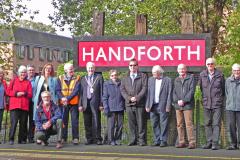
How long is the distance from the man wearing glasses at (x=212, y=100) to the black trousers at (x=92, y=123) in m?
2.61

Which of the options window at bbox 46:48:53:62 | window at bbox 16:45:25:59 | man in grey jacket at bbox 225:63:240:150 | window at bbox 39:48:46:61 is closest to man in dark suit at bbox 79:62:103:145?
man in grey jacket at bbox 225:63:240:150

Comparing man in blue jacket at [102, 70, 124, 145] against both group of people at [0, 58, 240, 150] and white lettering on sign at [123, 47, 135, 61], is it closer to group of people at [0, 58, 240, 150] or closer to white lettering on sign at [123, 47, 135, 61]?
group of people at [0, 58, 240, 150]

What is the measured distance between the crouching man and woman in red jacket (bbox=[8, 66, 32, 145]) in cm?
65

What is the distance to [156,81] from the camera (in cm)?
1252

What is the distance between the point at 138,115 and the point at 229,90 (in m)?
2.23

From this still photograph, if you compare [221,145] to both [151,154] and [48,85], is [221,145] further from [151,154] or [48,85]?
[48,85]

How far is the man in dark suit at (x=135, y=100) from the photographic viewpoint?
41.1 ft

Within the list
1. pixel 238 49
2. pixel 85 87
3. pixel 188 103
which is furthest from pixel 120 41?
pixel 238 49

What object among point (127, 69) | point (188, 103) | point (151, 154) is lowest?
point (151, 154)

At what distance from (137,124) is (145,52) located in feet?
6.43

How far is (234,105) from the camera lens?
1174 cm

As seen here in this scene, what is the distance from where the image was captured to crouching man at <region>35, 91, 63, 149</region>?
Result: 12195 millimetres

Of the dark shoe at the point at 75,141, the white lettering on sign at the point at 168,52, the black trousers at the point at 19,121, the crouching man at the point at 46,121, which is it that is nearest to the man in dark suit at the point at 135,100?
the white lettering on sign at the point at 168,52

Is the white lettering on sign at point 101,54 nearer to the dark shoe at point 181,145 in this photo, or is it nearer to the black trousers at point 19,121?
the black trousers at point 19,121
